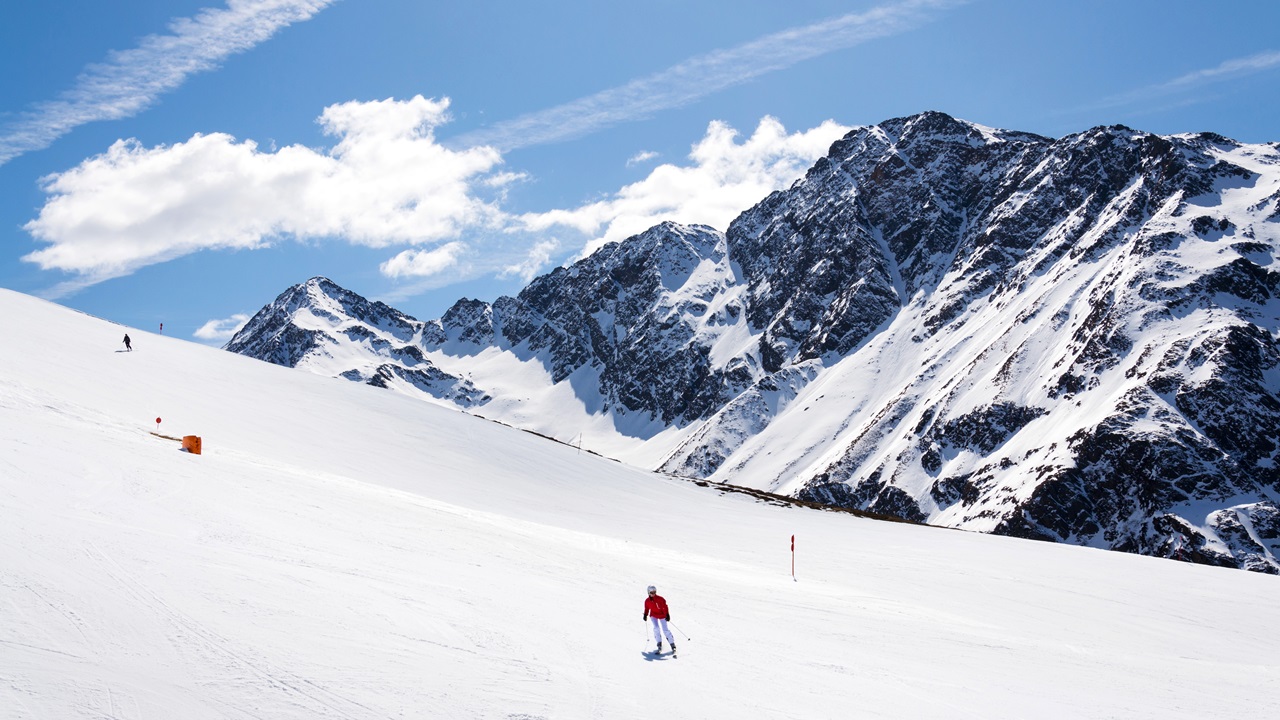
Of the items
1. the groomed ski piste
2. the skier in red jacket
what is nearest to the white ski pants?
the skier in red jacket

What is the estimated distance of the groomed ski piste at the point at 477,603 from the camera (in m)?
12.0

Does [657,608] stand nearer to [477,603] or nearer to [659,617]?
[659,617]

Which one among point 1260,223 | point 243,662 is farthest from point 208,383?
point 1260,223

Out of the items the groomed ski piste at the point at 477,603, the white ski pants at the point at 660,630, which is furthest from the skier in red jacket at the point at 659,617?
the groomed ski piste at the point at 477,603

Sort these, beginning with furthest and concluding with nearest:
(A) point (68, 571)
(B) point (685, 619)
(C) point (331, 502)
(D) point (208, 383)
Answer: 1. (D) point (208, 383)
2. (C) point (331, 502)
3. (B) point (685, 619)
4. (A) point (68, 571)

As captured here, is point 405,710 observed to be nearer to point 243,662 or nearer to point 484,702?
point 484,702

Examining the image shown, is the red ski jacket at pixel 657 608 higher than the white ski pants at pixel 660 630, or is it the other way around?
the red ski jacket at pixel 657 608

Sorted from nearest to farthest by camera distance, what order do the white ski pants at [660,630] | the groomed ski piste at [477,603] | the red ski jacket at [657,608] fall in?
the groomed ski piste at [477,603], the white ski pants at [660,630], the red ski jacket at [657,608]

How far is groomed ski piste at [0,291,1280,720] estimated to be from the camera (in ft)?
39.4

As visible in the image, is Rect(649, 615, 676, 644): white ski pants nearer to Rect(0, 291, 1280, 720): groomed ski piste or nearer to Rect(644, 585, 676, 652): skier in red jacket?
Rect(644, 585, 676, 652): skier in red jacket

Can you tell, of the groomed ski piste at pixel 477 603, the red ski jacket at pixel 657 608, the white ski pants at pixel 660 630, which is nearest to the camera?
the groomed ski piste at pixel 477 603

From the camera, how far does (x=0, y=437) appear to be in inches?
919

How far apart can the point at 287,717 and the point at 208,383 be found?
4164 cm

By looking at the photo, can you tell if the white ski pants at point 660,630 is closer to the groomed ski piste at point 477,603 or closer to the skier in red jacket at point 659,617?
the skier in red jacket at point 659,617
